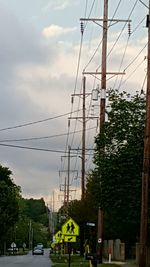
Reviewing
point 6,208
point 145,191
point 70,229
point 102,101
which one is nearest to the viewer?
point 145,191

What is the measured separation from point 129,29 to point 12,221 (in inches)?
2595

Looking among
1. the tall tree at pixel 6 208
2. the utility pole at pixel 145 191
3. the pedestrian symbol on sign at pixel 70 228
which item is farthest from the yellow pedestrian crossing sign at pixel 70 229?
the tall tree at pixel 6 208

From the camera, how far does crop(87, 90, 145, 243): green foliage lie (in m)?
32.7

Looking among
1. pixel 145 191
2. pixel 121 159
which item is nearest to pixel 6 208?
pixel 121 159

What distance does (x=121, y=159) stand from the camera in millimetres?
33156

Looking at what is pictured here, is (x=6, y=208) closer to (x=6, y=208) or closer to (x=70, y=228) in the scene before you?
(x=6, y=208)

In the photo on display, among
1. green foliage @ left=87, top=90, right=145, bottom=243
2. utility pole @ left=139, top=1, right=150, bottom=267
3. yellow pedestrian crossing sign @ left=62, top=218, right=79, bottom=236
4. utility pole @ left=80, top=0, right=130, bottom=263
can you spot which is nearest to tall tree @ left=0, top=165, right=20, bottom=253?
utility pole @ left=80, top=0, right=130, bottom=263

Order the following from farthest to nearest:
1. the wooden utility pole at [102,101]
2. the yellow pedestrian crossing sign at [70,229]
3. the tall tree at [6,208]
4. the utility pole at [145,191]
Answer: the tall tree at [6,208], the wooden utility pole at [102,101], the yellow pedestrian crossing sign at [70,229], the utility pole at [145,191]

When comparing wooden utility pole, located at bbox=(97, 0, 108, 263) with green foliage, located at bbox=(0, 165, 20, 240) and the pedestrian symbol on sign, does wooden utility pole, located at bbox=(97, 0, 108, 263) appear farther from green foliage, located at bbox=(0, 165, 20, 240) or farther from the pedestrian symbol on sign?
green foliage, located at bbox=(0, 165, 20, 240)

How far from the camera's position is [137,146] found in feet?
108

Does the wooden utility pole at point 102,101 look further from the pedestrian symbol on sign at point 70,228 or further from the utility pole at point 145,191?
the utility pole at point 145,191

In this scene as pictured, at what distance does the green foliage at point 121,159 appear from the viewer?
3266 centimetres

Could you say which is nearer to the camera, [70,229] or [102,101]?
[70,229]

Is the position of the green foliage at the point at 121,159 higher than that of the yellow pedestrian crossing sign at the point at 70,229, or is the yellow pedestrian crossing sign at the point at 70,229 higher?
the green foliage at the point at 121,159
